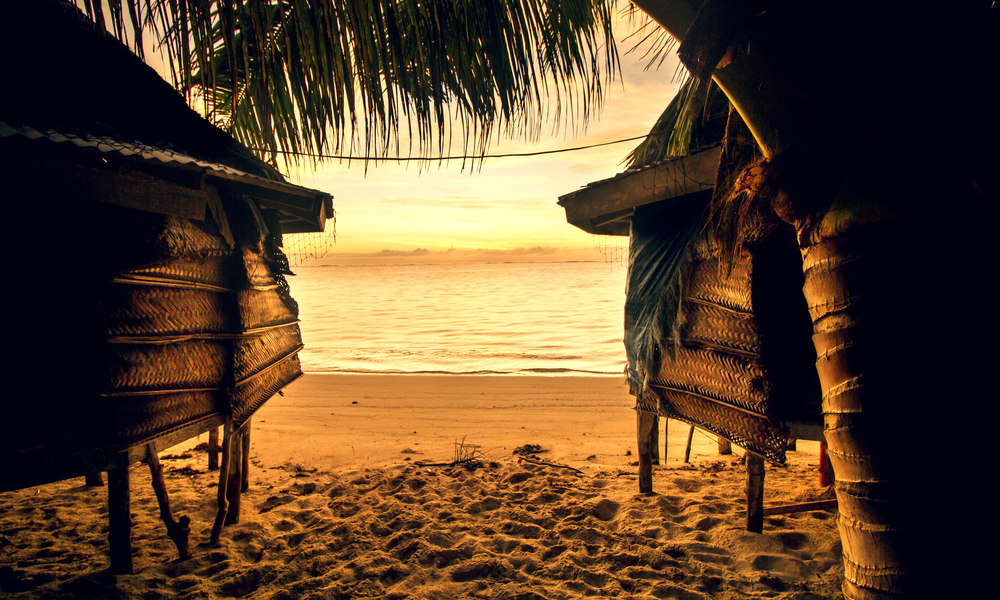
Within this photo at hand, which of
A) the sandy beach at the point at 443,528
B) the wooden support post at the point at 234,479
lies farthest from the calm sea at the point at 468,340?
the wooden support post at the point at 234,479

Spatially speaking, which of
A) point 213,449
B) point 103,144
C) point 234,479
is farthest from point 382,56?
point 213,449

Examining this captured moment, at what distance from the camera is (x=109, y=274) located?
9.14 feet

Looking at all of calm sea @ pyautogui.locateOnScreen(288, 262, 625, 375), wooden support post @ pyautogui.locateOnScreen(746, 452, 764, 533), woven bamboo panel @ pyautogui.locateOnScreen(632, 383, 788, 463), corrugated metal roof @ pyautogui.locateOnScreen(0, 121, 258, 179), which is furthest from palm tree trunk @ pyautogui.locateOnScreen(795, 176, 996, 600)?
calm sea @ pyautogui.locateOnScreen(288, 262, 625, 375)

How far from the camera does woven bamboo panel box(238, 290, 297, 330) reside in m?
3.85

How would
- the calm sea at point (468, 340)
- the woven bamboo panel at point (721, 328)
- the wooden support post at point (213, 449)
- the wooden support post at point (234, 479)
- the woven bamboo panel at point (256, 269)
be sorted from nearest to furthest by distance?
the woven bamboo panel at point (721, 328) < the wooden support post at point (234, 479) < the woven bamboo panel at point (256, 269) < the wooden support post at point (213, 449) < the calm sea at point (468, 340)

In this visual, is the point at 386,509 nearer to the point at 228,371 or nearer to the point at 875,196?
the point at 228,371

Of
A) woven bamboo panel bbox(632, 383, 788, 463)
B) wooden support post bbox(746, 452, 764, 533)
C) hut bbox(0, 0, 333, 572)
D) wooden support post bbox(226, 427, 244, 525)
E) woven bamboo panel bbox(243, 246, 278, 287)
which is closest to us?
hut bbox(0, 0, 333, 572)

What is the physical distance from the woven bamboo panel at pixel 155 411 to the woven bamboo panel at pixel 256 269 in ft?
3.23

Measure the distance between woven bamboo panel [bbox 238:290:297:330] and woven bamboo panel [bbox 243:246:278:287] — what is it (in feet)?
0.28

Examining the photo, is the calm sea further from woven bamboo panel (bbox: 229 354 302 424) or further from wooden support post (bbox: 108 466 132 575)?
wooden support post (bbox: 108 466 132 575)

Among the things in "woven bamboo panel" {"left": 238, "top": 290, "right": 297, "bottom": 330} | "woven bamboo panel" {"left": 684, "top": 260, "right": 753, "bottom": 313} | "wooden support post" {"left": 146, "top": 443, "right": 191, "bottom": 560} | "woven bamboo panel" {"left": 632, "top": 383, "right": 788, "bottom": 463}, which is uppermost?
"woven bamboo panel" {"left": 684, "top": 260, "right": 753, "bottom": 313}

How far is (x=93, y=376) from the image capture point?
2.77 metres

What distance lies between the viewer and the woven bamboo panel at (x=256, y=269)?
3.98 meters

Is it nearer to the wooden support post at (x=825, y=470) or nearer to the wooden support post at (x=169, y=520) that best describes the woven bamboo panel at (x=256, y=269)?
the wooden support post at (x=169, y=520)
